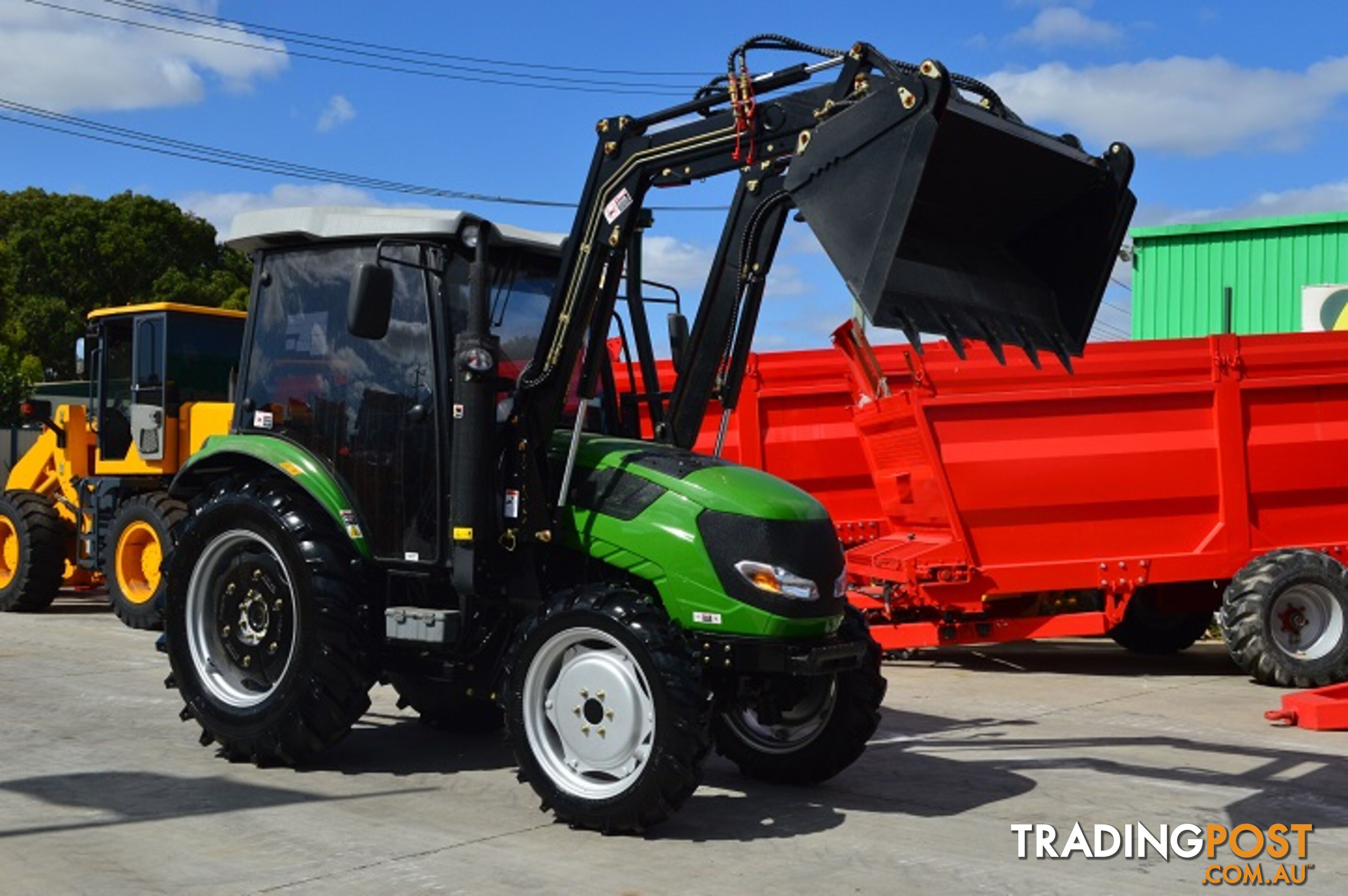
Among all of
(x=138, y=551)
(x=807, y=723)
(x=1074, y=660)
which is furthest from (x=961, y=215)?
(x=138, y=551)

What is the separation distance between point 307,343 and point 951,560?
5387 mm

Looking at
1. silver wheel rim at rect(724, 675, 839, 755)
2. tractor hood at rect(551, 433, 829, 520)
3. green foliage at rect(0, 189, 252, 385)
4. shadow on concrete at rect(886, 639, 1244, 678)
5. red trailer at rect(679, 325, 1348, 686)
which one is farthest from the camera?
green foliage at rect(0, 189, 252, 385)

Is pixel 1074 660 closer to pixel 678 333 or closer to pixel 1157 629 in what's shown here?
pixel 1157 629

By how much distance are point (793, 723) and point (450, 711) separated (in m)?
2.11

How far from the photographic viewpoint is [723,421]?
7.23m

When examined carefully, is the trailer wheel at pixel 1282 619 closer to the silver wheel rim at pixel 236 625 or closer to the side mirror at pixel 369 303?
the silver wheel rim at pixel 236 625

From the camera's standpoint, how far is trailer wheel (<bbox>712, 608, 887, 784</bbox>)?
22.1ft

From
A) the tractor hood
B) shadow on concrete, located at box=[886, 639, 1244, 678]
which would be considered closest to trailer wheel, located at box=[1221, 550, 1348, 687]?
shadow on concrete, located at box=[886, 639, 1244, 678]

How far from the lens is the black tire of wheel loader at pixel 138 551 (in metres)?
14.0

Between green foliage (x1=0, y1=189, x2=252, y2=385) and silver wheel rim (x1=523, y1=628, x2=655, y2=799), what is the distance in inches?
1278

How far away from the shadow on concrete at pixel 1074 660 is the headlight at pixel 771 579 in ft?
18.9

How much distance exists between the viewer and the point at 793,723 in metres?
6.95

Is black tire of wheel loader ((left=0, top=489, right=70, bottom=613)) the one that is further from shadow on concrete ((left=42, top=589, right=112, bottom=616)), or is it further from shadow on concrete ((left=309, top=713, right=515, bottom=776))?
shadow on concrete ((left=309, top=713, right=515, bottom=776))

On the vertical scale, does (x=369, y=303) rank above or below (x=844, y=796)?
above
